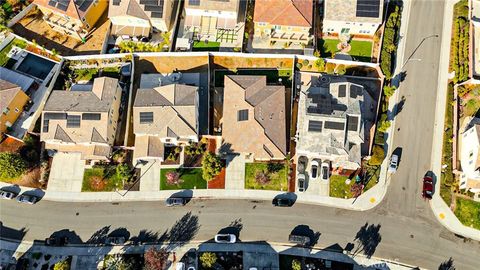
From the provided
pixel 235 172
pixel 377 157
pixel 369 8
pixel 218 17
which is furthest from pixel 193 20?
pixel 377 157

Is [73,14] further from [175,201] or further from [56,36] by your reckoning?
[175,201]

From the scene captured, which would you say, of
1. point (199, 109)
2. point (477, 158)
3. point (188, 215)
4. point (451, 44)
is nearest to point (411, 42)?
point (451, 44)

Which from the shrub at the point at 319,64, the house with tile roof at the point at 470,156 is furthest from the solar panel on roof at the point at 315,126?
the house with tile roof at the point at 470,156

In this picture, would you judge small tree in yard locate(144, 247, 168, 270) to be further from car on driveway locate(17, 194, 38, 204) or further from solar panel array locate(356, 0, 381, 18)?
solar panel array locate(356, 0, 381, 18)

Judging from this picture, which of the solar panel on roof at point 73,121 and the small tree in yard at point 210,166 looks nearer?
the small tree in yard at point 210,166

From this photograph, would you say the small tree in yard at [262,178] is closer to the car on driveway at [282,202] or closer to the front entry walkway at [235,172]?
the front entry walkway at [235,172]

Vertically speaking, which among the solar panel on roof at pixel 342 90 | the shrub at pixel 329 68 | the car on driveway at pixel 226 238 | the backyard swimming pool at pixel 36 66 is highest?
the shrub at pixel 329 68
